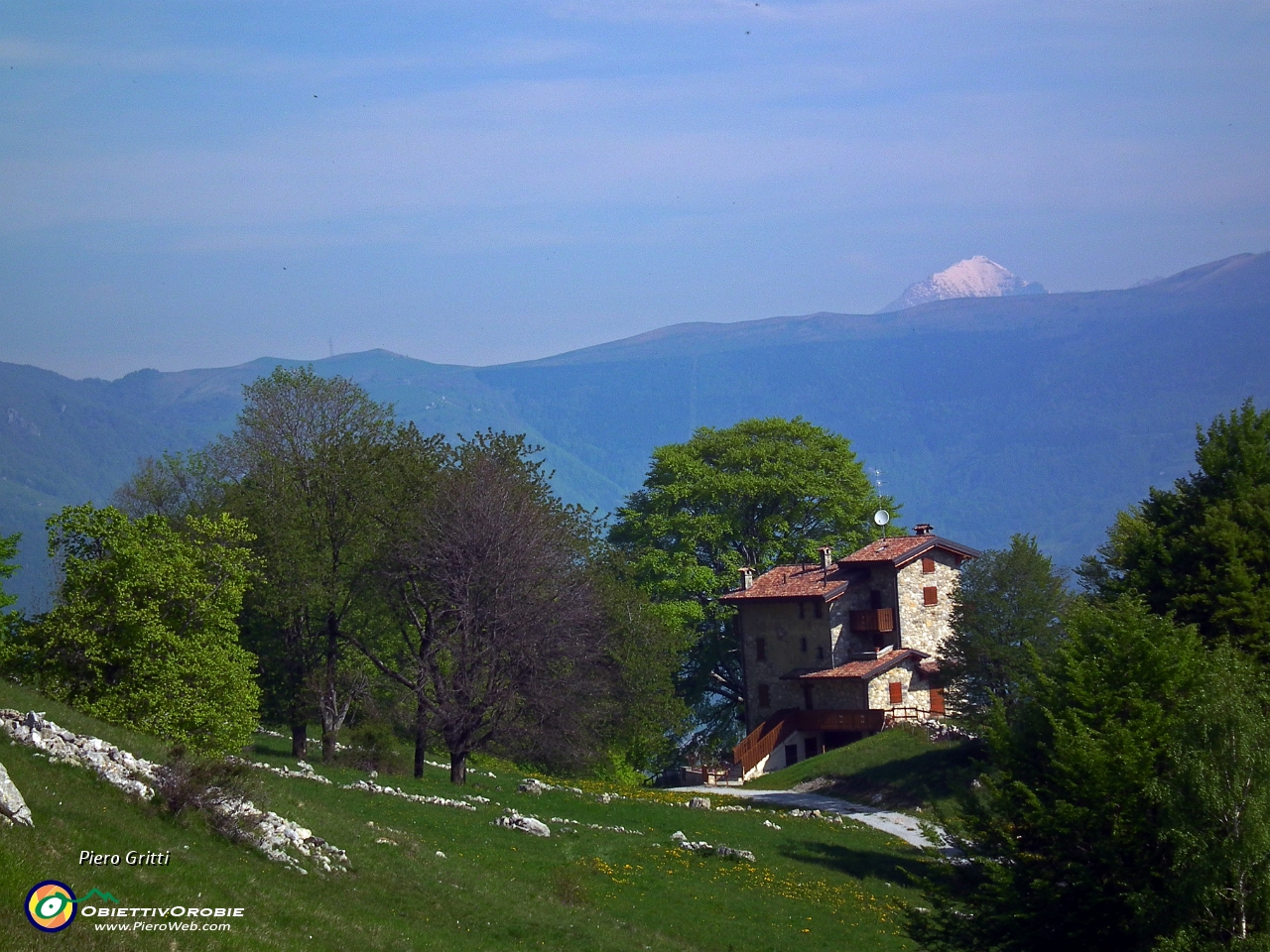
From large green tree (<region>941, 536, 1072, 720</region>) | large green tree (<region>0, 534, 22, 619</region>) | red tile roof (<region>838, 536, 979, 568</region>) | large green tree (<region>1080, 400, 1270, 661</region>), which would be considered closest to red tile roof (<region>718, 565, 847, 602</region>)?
red tile roof (<region>838, 536, 979, 568</region>)

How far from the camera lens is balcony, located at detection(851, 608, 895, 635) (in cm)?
6650

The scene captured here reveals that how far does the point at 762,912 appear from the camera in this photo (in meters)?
27.8

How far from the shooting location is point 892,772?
177 feet

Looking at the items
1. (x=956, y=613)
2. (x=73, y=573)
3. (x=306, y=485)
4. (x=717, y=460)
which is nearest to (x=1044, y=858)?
(x=73, y=573)

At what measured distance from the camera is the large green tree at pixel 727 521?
7475 cm

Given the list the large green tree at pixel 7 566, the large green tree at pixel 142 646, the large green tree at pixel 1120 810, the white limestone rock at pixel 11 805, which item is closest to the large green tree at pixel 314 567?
the large green tree at pixel 7 566

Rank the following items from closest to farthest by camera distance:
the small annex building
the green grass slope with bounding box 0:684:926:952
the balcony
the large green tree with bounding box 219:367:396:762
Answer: the green grass slope with bounding box 0:684:926:952
the large green tree with bounding box 219:367:396:762
the small annex building
the balcony

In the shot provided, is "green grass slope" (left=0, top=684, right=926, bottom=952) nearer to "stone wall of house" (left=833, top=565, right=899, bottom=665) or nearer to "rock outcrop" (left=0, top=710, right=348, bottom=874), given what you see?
"rock outcrop" (left=0, top=710, right=348, bottom=874)

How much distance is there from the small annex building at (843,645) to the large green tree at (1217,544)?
24.3 m

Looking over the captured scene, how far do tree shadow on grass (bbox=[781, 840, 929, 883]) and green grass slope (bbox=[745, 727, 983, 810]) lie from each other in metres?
10.2

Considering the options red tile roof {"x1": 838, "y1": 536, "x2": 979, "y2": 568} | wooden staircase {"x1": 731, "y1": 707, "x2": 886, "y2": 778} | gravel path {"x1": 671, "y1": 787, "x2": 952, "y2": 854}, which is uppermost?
red tile roof {"x1": 838, "y1": 536, "x2": 979, "y2": 568}

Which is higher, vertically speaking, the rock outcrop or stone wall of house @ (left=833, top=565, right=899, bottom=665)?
stone wall of house @ (left=833, top=565, right=899, bottom=665)

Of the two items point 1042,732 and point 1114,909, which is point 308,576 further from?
point 1114,909

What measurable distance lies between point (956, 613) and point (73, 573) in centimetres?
3912
